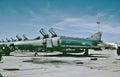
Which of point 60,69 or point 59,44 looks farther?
point 59,44

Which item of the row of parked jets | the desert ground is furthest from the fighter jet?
the desert ground

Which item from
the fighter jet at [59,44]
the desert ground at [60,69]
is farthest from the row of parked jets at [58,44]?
the desert ground at [60,69]

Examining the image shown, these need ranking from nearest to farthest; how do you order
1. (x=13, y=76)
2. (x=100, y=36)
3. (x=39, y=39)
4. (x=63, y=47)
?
1. (x=13, y=76)
2. (x=63, y=47)
3. (x=39, y=39)
4. (x=100, y=36)

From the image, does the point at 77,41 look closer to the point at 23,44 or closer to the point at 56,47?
the point at 56,47

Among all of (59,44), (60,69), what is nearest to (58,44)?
(59,44)

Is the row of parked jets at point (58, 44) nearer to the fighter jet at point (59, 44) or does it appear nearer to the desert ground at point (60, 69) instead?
the fighter jet at point (59, 44)

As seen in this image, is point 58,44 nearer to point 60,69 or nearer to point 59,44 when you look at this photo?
point 59,44

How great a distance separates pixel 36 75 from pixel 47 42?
22.9m

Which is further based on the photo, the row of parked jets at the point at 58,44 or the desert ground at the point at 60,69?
the row of parked jets at the point at 58,44

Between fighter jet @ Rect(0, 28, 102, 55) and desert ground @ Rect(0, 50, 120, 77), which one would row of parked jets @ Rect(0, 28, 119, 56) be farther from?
desert ground @ Rect(0, 50, 120, 77)

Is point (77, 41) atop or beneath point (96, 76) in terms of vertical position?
atop

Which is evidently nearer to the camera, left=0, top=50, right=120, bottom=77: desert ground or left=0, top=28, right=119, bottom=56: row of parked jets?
left=0, top=50, right=120, bottom=77: desert ground

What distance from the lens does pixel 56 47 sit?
33.1 metres

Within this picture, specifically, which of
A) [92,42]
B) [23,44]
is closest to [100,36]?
[92,42]
